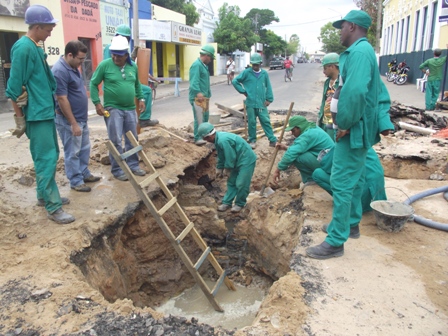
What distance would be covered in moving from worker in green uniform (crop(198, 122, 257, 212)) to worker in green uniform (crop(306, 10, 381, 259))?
2445 millimetres

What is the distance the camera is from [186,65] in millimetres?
29703

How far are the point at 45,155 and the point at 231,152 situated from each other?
106 inches

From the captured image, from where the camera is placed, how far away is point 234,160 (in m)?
5.94

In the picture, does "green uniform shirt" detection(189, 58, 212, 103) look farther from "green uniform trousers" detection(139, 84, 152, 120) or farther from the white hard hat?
the white hard hat

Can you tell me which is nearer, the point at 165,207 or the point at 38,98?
the point at 38,98

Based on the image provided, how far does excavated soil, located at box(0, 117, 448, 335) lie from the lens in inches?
111

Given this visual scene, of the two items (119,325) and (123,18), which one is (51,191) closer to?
(119,325)

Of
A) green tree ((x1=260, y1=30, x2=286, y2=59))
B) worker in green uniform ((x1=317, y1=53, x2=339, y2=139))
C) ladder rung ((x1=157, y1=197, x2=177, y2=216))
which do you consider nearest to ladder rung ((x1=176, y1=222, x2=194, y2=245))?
ladder rung ((x1=157, y1=197, x2=177, y2=216))

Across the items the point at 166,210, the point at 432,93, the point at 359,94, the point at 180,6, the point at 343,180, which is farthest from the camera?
the point at 180,6

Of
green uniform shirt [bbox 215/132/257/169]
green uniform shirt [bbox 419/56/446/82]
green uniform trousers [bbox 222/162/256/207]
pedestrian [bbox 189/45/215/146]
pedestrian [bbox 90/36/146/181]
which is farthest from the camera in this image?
green uniform shirt [bbox 419/56/446/82]

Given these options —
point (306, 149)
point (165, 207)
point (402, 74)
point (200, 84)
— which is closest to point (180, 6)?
point (402, 74)

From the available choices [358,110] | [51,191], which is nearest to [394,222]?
[358,110]

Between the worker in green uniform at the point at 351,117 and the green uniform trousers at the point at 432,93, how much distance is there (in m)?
10.5

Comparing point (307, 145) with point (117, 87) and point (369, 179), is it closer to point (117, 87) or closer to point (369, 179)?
point (369, 179)
